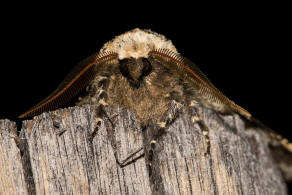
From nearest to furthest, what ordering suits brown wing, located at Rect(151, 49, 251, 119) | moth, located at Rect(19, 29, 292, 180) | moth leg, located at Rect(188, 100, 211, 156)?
1. moth leg, located at Rect(188, 100, 211, 156)
2. brown wing, located at Rect(151, 49, 251, 119)
3. moth, located at Rect(19, 29, 292, 180)

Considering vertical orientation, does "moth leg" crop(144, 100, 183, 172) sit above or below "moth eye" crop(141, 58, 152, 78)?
below

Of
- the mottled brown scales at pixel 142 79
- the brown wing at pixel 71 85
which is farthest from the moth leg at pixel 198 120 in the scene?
the brown wing at pixel 71 85

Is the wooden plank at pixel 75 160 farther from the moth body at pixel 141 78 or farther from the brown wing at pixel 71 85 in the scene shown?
the moth body at pixel 141 78

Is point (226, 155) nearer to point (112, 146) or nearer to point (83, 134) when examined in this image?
point (112, 146)

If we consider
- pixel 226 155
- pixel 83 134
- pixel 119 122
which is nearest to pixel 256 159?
pixel 226 155

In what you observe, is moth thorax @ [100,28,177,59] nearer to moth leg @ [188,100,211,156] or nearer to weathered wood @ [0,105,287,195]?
moth leg @ [188,100,211,156]

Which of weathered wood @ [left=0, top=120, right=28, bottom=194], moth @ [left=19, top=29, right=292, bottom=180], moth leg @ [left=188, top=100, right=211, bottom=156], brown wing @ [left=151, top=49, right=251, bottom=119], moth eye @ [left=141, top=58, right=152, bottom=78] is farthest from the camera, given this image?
moth eye @ [left=141, top=58, right=152, bottom=78]

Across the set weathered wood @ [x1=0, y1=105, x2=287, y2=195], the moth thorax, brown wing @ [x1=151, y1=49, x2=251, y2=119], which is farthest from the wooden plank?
the moth thorax

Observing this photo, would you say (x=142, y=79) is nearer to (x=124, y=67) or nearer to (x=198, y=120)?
(x=124, y=67)
